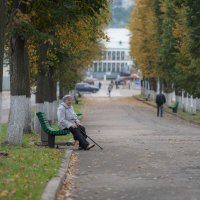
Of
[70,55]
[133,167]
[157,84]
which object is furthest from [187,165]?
[157,84]

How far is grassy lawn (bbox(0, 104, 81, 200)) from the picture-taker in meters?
10.1

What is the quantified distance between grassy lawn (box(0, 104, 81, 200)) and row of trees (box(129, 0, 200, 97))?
19750mm

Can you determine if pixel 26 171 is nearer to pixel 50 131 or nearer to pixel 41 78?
Result: pixel 50 131

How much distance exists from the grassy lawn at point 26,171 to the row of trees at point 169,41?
64.8 ft

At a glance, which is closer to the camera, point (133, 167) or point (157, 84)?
point (133, 167)

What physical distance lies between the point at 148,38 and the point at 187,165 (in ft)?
177

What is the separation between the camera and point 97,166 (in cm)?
1527

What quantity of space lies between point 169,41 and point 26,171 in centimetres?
4129

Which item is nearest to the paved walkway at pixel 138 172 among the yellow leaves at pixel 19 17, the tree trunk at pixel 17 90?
the tree trunk at pixel 17 90

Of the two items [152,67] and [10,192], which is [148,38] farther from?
[10,192]

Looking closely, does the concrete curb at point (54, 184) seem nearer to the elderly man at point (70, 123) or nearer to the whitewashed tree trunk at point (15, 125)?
the whitewashed tree trunk at point (15, 125)

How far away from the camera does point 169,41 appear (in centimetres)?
5316

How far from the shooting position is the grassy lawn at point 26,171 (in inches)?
396

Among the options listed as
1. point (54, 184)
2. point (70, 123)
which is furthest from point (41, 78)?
point (54, 184)
